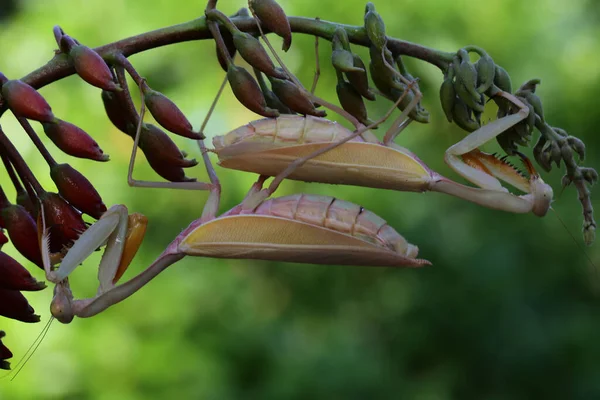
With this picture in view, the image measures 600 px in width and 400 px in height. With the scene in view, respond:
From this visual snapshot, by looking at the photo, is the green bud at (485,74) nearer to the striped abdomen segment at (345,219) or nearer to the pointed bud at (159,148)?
the striped abdomen segment at (345,219)

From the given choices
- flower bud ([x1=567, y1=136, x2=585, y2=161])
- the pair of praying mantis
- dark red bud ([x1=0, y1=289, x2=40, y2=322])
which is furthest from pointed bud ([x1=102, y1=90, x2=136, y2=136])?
flower bud ([x1=567, y1=136, x2=585, y2=161])

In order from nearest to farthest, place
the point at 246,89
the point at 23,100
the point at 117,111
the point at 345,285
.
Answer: the point at 23,100 → the point at 246,89 → the point at 117,111 → the point at 345,285

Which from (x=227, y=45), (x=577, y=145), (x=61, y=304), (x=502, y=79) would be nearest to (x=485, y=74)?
(x=502, y=79)

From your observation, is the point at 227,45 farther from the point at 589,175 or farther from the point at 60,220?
the point at 589,175

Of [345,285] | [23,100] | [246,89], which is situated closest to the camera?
[23,100]

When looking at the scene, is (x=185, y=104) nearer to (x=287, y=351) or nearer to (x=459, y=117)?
(x=287, y=351)

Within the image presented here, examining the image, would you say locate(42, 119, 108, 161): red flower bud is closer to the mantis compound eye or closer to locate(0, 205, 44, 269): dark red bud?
locate(0, 205, 44, 269): dark red bud
